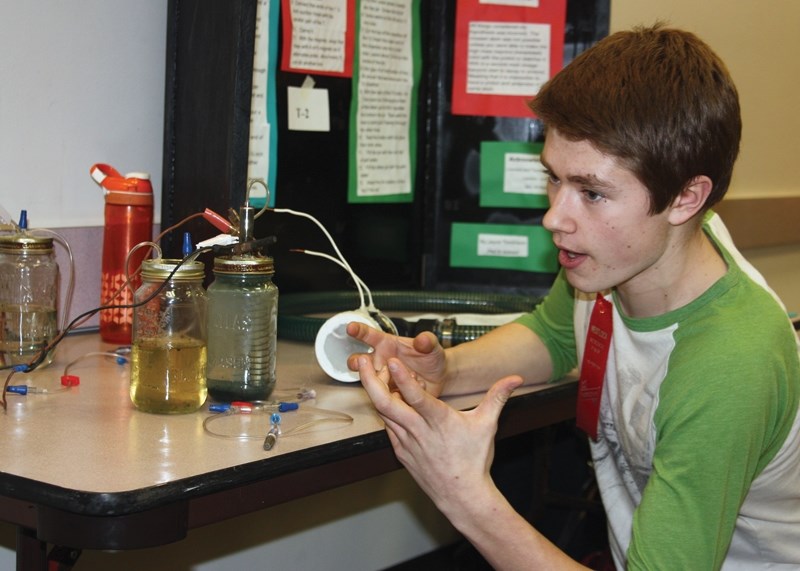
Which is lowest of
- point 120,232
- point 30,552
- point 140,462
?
point 30,552

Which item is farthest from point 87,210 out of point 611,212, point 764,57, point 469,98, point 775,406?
point 764,57

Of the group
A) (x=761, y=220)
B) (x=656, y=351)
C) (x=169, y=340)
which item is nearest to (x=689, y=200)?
(x=656, y=351)

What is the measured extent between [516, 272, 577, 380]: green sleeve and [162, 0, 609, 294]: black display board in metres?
0.53

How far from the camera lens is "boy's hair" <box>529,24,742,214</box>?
1204 millimetres

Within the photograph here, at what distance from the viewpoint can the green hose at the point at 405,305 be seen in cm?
179

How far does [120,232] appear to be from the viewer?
1.74m

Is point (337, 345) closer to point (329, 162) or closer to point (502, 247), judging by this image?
point (329, 162)

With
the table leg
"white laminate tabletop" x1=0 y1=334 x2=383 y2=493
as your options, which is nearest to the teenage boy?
"white laminate tabletop" x1=0 y1=334 x2=383 y2=493

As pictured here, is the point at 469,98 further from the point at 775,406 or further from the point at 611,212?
the point at 775,406

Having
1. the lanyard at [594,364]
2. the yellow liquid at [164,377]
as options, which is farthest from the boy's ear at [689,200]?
the yellow liquid at [164,377]

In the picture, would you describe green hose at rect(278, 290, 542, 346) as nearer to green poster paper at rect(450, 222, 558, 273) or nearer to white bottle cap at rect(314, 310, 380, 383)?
green poster paper at rect(450, 222, 558, 273)

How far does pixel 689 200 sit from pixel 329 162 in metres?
0.93

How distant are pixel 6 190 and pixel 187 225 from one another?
31 cm

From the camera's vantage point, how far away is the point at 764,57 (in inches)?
126
